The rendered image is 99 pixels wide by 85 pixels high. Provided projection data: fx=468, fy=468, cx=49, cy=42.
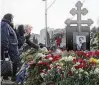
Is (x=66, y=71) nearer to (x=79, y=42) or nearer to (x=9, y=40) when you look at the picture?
(x=9, y=40)

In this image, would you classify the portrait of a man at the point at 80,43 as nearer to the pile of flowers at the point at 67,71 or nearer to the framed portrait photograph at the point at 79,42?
the framed portrait photograph at the point at 79,42

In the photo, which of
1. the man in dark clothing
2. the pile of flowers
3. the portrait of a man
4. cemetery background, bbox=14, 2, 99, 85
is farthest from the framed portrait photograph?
the pile of flowers

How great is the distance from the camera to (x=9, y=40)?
1142 cm

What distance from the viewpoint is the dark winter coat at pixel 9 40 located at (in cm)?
1117

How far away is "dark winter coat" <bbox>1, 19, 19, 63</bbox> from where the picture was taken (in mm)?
11172

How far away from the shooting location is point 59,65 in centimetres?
817

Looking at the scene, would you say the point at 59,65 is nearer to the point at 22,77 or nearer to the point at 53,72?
the point at 53,72

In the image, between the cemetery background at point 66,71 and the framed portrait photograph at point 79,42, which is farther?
the framed portrait photograph at point 79,42

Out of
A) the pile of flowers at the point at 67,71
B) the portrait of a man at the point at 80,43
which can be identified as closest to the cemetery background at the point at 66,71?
the pile of flowers at the point at 67,71

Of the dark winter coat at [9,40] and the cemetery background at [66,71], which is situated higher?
the dark winter coat at [9,40]

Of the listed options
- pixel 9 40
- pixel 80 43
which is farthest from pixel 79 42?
pixel 9 40

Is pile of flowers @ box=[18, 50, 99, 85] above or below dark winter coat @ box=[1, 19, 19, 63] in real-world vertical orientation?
below

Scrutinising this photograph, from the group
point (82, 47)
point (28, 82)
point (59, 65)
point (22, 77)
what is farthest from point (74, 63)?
point (82, 47)

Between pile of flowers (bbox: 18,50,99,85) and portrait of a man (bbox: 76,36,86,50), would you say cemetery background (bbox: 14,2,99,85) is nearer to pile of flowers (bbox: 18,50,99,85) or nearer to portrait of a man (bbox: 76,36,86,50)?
pile of flowers (bbox: 18,50,99,85)
